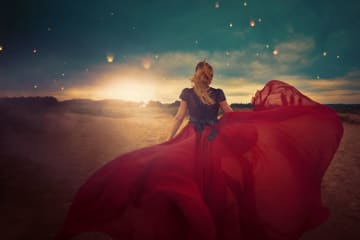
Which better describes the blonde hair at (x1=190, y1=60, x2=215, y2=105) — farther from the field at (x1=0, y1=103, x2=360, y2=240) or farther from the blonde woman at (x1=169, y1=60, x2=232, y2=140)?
the field at (x1=0, y1=103, x2=360, y2=240)

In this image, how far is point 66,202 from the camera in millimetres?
5316

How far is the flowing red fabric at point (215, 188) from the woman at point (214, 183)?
0.03ft

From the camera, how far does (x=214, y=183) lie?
313 centimetres

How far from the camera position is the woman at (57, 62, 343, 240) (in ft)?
9.33

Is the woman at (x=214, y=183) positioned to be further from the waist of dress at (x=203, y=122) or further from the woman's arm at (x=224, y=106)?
the woman's arm at (x=224, y=106)

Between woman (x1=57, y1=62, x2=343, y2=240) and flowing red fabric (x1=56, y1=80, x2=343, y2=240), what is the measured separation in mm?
11

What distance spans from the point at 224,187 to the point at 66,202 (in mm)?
3637

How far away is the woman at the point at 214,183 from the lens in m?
Result: 2.84

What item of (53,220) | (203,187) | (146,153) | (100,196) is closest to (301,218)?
(203,187)

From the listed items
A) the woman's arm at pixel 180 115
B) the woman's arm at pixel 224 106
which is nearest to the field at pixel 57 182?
the woman's arm at pixel 180 115

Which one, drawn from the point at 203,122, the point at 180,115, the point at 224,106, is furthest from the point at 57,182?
the point at 224,106

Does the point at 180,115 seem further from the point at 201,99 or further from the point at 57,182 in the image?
the point at 57,182

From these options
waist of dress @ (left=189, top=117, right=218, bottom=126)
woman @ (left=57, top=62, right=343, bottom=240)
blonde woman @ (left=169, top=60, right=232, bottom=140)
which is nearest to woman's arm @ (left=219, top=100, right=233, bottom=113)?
blonde woman @ (left=169, top=60, right=232, bottom=140)

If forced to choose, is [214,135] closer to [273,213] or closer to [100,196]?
[273,213]
